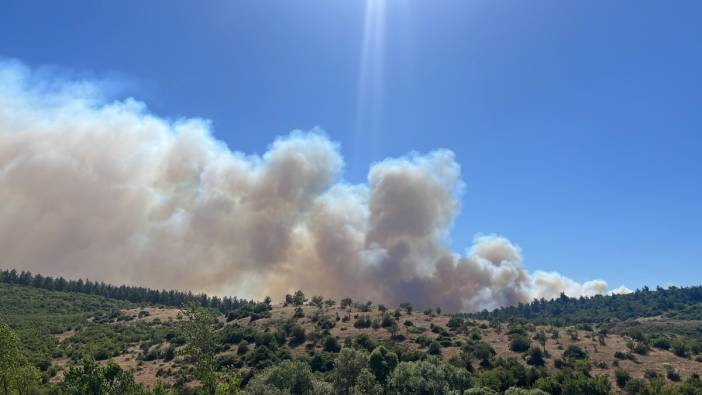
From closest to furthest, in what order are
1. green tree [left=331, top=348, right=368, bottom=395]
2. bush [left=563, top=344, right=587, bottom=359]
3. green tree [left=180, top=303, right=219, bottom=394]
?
green tree [left=180, top=303, right=219, bottom=394], green tree [left=331, top=348, right=368, bottom=395], bush [left=563, top=344, right=587, bottom=359]

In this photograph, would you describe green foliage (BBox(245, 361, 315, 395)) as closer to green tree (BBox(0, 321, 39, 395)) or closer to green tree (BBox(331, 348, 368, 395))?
green tree (BBox(331, 348, 368, 395))

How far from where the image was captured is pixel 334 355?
122125 mm

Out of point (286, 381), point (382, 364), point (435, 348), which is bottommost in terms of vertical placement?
point (286, 381)

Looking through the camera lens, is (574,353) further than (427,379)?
Yes

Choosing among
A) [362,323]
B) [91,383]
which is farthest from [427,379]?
[362,323]

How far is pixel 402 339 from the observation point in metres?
137

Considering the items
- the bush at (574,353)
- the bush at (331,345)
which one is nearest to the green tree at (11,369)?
the bush at (331,345)

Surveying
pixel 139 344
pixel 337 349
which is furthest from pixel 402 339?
pixel 139 344

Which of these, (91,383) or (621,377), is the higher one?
(621,377)

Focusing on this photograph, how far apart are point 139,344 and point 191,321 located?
10174cm

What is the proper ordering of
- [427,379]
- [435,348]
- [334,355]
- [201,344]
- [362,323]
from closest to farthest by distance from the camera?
[201,344], [427,379], [334,355], [435,348], [362,323]

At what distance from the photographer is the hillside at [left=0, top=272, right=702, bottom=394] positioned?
75875 mm

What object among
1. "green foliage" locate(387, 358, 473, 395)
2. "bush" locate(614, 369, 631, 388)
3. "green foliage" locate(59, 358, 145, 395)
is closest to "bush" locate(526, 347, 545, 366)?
"bush" locate(614, 369, 631, 388)

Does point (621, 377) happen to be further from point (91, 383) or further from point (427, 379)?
point (91, 383)
